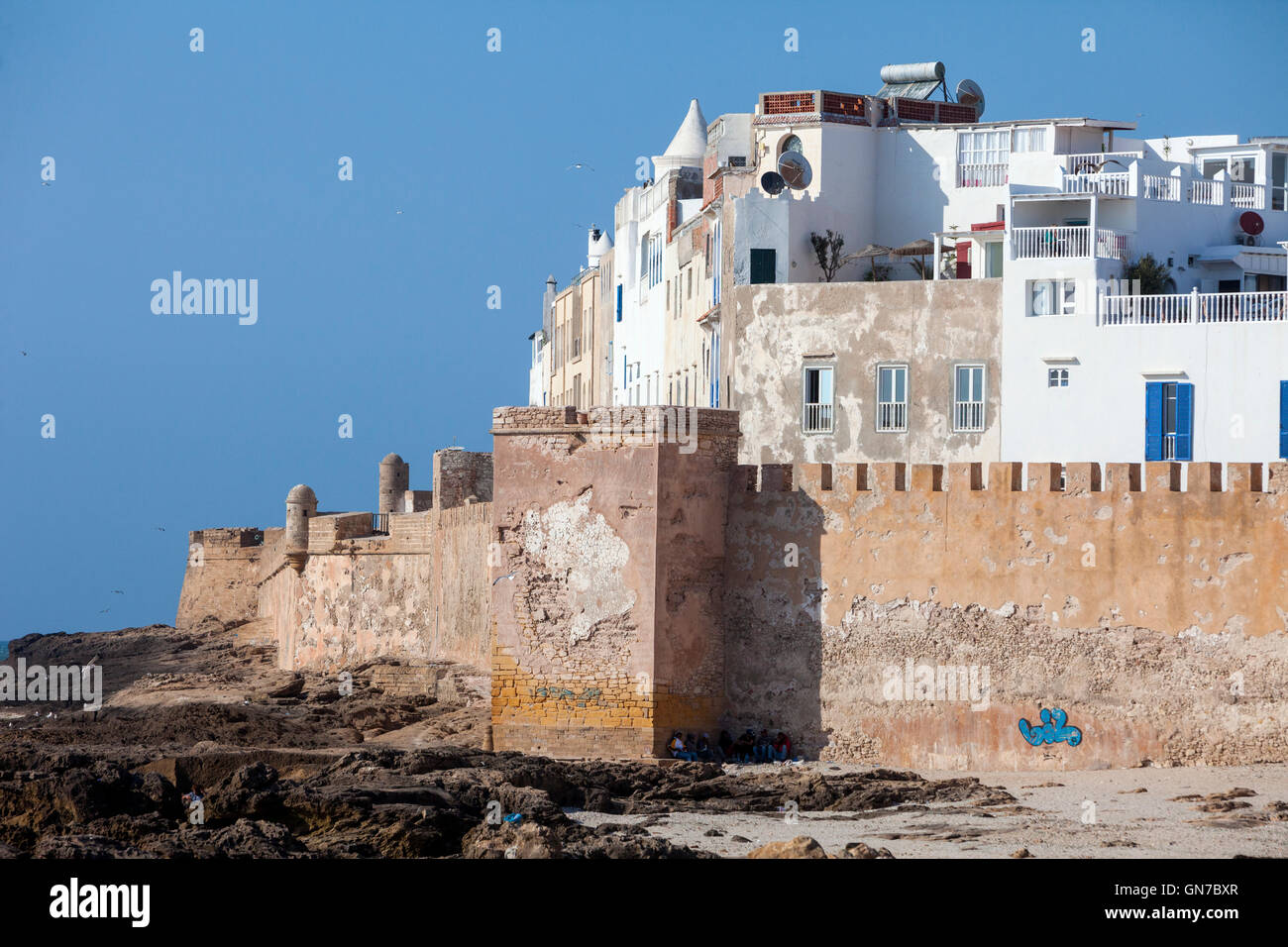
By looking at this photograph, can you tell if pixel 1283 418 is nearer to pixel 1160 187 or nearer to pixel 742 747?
pixel 1160 187

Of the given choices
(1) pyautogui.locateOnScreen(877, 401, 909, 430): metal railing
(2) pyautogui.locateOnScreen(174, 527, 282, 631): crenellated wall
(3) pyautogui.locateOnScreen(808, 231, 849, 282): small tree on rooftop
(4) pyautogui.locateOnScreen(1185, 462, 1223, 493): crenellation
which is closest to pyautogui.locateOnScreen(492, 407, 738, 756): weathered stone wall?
(4) pyautogui.locateOnScreen(1185, 462, 1223, 493): crenellation

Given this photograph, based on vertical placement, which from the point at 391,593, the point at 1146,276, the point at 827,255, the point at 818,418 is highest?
the point at 827,255

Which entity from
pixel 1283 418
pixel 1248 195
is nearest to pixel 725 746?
pixel 1283 418

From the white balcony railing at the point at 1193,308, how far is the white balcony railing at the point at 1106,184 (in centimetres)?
260

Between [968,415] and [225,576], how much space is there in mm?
23546

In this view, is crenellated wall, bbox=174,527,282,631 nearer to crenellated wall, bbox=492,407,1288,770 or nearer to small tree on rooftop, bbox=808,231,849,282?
small tree on rooftop, bbox=808,231,849,282

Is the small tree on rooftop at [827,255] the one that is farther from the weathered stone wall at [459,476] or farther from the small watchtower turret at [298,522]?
the small watchtower turret at [298,522]

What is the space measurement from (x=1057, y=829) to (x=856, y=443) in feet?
52.6

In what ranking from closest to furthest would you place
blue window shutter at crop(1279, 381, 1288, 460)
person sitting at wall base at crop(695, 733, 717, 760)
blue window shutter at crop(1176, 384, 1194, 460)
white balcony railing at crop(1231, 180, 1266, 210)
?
1. person sitting at wall base at crop(695, 733, 717, 760)
2. blue window shutter at crop(1279, 381, 1288, 460)
3. blue window shutter at crop(1176, 384, 1194, 460)
4. white balcony railing at crop(1231, 180, 1266, 210)

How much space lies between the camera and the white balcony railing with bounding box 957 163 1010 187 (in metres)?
36.7

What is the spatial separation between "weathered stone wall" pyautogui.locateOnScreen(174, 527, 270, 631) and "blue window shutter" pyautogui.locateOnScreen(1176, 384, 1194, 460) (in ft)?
81.2

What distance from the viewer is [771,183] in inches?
1387

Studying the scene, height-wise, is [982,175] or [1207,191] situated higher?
[982,175]

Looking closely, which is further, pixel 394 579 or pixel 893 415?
pixel 394 579
